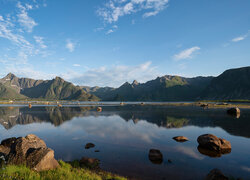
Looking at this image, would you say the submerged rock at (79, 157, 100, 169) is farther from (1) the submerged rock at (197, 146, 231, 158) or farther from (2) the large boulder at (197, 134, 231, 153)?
(2) the large boulder at (197, 134, 231, 153)

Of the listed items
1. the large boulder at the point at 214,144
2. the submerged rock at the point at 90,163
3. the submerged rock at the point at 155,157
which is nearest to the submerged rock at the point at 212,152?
the large boulder at the point at 214,144

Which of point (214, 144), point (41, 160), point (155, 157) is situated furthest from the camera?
point (214, 144)

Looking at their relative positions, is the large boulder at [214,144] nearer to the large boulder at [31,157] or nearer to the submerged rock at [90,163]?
the submerged rock at [90,163]

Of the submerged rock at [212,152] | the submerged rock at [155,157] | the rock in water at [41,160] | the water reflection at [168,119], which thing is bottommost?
the water reflection at [168,119]

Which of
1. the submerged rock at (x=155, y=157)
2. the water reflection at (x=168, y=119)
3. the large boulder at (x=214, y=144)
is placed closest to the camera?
the submerged rock at (x=155, y=157)

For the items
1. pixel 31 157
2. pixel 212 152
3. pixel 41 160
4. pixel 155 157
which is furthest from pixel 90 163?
pixel 212 152

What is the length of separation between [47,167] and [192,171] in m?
15.4

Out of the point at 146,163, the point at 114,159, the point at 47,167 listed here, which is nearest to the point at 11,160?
the point at 47,167

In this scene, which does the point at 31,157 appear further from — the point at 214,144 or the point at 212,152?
the point at 214,144

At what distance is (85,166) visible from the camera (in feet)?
57.5

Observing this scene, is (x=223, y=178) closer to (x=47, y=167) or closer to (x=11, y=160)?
(x=47, y=167)

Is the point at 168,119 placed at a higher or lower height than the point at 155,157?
lower

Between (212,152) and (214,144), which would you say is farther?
(214,144)

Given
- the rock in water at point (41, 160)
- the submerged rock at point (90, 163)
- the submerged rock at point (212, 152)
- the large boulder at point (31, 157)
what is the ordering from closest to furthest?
the rock in water at point (41, 160) < the large boulder at point (31, 157) < the submerged rock at point (90, 163) < the submerged rock at point (212, 152)
